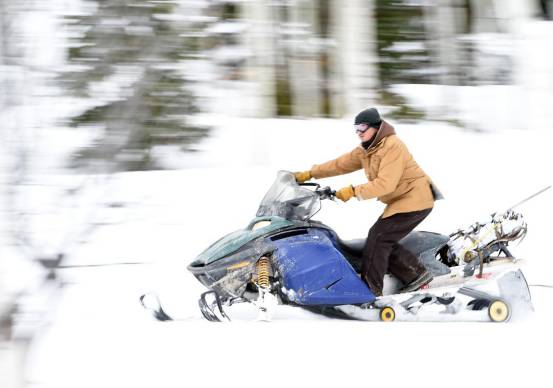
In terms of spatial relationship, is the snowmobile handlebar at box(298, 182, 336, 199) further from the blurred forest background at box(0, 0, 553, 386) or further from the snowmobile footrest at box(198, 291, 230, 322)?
the blurred forest background at box(0, 0, 553, 386)

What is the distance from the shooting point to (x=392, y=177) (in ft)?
20.5

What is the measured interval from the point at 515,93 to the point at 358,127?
7.15 m

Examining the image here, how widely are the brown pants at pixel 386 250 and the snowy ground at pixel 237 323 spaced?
0.36m

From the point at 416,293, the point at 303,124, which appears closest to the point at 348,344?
the point at 416,293

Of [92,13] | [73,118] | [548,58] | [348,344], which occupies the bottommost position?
[348,344]

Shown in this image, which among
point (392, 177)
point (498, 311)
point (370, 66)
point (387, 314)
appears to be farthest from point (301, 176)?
point (370, 66)

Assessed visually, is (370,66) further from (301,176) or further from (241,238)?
(241,238)

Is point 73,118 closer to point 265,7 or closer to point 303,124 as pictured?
point 303,124

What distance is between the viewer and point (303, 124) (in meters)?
11.6

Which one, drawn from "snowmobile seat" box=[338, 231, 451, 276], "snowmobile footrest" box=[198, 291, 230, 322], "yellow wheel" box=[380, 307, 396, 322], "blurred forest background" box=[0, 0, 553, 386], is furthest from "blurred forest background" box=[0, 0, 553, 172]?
"yellow wheel" box=[380, 307, 396, 322]

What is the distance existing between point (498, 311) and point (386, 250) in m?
0.91

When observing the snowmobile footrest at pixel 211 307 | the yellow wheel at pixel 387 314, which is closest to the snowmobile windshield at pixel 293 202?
the snowmobile footrest at pixel 211 307

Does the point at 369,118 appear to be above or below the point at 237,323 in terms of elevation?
above

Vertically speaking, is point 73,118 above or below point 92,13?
below
